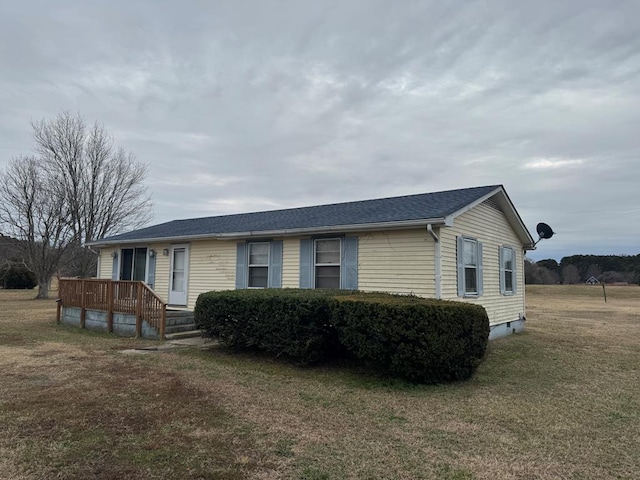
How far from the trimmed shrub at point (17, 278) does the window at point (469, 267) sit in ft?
114

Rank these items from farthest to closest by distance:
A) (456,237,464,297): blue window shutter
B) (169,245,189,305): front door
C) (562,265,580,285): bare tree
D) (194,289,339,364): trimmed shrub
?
(562,265,580,285): bare tree → (169,245,189,305): front door → (456,237,464,297): blue window shutter → (194,289,339,364): trimmed shrub

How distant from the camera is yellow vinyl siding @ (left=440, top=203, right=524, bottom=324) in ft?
29.7

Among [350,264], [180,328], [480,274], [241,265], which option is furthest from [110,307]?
[480,274]

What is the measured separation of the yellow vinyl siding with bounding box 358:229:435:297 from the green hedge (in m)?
2.03

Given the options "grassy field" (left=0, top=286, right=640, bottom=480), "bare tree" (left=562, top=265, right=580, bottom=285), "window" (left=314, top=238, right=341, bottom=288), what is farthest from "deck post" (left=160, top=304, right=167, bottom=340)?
"bare tree" (left=562, top=265, right=580, bottom=285)

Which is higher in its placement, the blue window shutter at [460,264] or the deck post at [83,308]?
the blue window shutter at [460,264]

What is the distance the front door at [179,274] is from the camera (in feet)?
41.8

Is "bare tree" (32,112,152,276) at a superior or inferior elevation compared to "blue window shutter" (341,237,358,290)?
superior

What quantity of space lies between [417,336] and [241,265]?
6.72 meters

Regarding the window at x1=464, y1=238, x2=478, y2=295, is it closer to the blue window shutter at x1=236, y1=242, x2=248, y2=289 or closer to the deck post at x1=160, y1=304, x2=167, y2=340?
the blue window shutter at x1=236, y1=242, x2=248, y2=289

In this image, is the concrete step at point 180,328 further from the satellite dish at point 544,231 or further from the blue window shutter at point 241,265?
the satellite dish at point 544,231

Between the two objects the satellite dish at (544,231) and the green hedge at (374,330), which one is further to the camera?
the satellite dish at (544,231)

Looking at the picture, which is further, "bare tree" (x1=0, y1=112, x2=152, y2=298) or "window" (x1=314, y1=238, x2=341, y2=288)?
"bare tree" (x1=0, y1=112, x2=152, y2=298)

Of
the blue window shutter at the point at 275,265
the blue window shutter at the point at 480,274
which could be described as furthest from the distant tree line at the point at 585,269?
the blue window shutter at the point at 275,265
